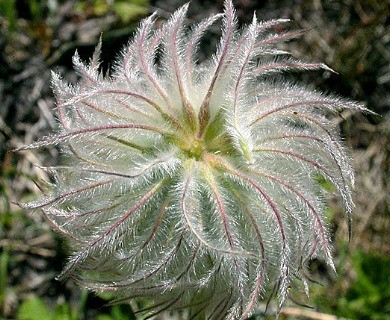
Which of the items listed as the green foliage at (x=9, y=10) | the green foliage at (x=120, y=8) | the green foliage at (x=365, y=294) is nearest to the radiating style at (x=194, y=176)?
the green foliage at (x=365, y=294)

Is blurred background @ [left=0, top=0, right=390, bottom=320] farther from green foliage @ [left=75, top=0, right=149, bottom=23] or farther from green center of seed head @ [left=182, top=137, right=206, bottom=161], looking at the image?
green center of seed head @ [left=182, top=137, right=206, bottom=161]

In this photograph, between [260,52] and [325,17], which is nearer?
[260,52]

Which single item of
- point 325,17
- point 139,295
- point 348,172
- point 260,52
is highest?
point 325,17

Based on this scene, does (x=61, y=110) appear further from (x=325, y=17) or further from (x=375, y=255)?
(x=325, y=17)

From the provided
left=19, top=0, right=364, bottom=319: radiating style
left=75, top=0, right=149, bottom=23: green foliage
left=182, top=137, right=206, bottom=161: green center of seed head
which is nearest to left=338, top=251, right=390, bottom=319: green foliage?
left=19, top=0, right=364, bottom=319: radiating style

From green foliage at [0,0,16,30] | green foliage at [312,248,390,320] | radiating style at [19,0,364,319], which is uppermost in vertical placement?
green foliage at [0,0,16,30]

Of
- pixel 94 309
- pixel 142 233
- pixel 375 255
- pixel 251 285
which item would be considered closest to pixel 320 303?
pixel 375 255
